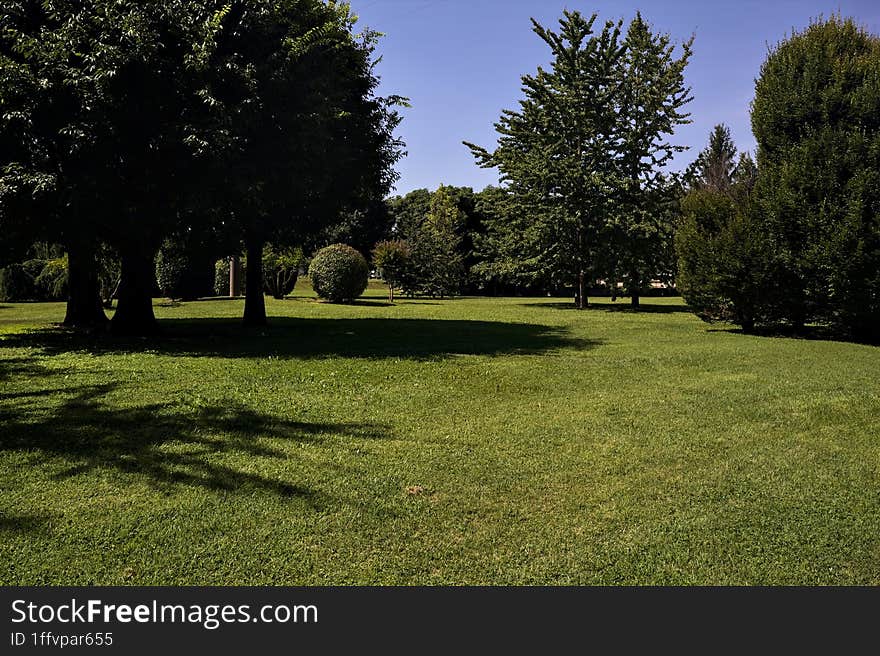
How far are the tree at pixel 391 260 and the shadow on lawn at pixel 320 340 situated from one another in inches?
661

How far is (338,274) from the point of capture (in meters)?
29.1

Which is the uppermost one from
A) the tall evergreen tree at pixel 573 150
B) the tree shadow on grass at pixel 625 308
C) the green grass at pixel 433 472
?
the tall evergreen tree at pixel 573 150

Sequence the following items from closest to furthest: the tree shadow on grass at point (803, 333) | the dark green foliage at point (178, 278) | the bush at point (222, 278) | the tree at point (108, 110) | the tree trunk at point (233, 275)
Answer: the tree at point (108, 110) < the tree shadow on grass at point (803, 333) < the dark green foliage at point (178, 278) < the tree trunk at point (233, 275) < the bush at point (222, 278)

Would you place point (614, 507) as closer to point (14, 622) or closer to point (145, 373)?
point (14, 622)

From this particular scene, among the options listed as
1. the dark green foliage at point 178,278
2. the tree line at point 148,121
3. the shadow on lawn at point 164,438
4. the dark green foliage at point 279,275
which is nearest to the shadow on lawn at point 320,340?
the tree line at point 148,121

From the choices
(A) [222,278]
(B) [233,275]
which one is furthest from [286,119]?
(A) [222,278]

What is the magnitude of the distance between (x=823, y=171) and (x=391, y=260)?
23501 mm

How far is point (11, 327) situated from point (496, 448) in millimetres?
15374

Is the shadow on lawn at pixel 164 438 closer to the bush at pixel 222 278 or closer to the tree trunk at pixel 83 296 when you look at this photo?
the tree trunk at pixel 83 296

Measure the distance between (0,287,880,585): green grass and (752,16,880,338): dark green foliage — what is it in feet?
14.4

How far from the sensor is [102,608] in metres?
3.00

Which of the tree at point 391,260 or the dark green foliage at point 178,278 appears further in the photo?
the tree at point 391,260

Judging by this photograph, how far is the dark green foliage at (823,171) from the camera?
1349 cm

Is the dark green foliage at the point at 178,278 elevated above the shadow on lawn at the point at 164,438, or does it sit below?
above
